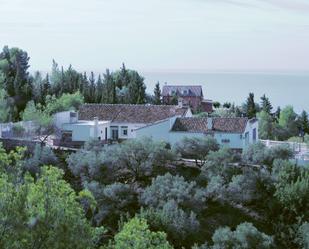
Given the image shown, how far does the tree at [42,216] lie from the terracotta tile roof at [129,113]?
3484cm

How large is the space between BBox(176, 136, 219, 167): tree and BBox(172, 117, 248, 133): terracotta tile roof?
A: 11.9ft

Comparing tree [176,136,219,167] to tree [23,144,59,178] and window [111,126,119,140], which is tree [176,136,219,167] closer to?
tree [23,144,59,178]

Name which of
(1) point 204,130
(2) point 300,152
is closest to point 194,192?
(1) point 204,130

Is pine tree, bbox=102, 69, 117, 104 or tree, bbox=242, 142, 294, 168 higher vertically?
pine tree, bbox=102, 69, 117, 104

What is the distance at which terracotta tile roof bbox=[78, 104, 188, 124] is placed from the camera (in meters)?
45.5

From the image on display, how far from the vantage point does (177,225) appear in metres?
27.4

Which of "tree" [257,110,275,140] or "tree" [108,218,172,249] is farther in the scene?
"tree" [257,110,275,140]

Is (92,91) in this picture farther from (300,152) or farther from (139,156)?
(139,156)

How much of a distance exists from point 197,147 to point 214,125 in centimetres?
522

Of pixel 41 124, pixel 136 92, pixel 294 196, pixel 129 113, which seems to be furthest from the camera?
pixel 136 92

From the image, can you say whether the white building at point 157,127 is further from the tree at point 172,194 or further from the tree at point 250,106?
the tree at point 250,106

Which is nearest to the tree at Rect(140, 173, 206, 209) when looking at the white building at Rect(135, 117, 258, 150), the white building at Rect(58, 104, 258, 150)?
the white building at Rect(58, 104, 258, 150)

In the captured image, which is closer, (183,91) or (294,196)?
(294,196)

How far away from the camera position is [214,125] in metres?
42.4
